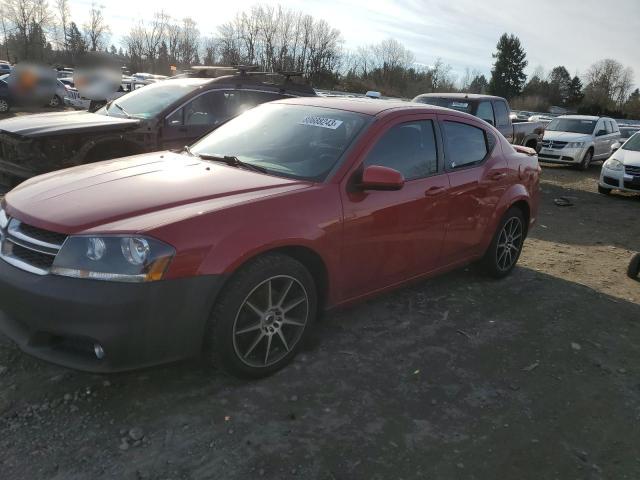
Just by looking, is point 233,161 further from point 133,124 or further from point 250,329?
point 133,124

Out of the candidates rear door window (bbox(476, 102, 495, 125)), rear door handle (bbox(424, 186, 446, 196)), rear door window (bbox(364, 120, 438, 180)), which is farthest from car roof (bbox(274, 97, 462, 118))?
rear door window (bbox(476, 102, 495, 125))

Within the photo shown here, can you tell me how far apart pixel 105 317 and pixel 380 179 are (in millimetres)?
1841

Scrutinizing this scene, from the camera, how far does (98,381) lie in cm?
310

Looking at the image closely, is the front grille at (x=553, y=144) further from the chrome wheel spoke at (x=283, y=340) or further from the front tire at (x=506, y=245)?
the chrome wheel spoke at (x=283, y=340)

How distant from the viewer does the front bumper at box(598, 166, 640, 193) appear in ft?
38.0

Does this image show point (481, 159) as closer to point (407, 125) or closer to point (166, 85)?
point (407, 125)

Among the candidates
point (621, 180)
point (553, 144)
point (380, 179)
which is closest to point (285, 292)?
point (380, 179)

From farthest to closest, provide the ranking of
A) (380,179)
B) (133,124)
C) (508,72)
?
(508,72), (133,124), (380,179)

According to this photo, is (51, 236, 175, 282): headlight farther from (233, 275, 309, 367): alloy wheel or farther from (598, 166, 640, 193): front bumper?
(598, 166, 640, 193): front bumper

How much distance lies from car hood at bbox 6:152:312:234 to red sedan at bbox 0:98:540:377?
1 centimetres

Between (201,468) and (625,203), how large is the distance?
38.5 feet

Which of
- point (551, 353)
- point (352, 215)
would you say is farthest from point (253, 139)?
point (551, 353)

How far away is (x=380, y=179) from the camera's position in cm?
342

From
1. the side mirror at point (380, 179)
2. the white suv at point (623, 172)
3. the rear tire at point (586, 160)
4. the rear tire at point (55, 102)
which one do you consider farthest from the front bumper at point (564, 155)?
the rear tire at point (55, 102)
